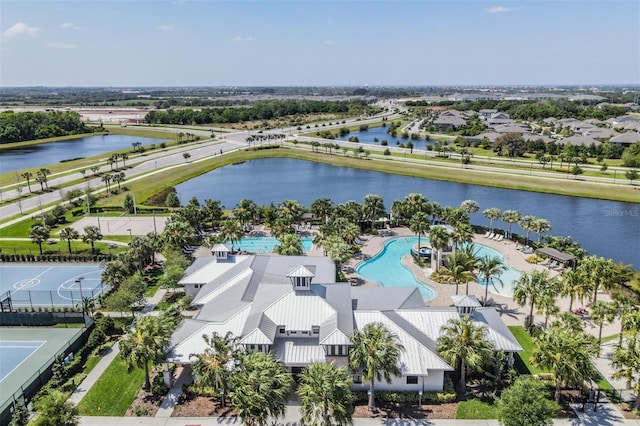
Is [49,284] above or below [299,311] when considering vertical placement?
below

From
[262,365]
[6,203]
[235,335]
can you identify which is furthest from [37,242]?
[262,365]

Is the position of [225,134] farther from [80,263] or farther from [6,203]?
[80,263]

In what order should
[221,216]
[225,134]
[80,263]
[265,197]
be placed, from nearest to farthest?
[80,263], [221,216], [265,197], [225,134]

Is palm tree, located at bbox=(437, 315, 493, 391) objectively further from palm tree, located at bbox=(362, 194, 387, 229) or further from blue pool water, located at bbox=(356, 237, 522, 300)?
palm tree, located at bbox=(362, 194, 387, 229)

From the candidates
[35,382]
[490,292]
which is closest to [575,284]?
[490,292]

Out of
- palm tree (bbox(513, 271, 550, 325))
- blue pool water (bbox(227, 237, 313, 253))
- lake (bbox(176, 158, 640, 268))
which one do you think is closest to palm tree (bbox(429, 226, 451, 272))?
palm tree (bbox(513, 271, 550, 325))

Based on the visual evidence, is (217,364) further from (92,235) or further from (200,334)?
(92,235)
